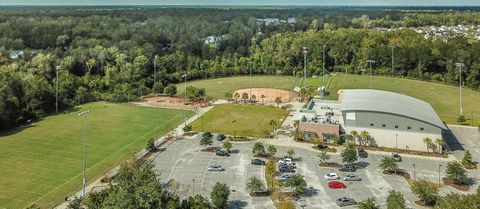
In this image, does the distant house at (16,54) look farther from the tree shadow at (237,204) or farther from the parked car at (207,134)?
the tree shadow at (237,204)

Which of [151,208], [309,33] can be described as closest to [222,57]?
[309,33]

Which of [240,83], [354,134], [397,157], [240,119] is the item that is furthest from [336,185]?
[240,83]

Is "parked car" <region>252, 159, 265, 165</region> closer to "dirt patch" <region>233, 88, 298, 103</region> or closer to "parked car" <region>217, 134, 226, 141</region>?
"parked car" <region>217, 134, 226, 141</region>

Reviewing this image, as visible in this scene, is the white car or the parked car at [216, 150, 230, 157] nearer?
the white car

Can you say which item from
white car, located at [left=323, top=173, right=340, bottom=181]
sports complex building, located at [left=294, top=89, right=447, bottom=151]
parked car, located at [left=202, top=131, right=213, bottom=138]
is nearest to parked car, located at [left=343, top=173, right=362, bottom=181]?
white car, located at [left=323, top=173, right=340, bottom=181]

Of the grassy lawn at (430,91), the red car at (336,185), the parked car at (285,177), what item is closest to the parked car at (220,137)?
the parked car at (285,177)

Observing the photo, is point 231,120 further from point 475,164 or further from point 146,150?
point 475,164
